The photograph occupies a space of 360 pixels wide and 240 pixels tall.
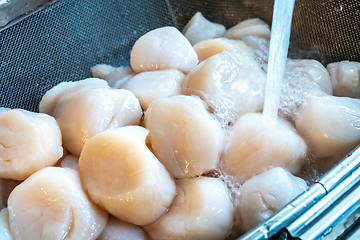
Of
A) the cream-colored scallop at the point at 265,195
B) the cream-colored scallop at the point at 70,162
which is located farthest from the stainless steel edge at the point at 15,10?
the cream-colored scallop at the point at 265,195

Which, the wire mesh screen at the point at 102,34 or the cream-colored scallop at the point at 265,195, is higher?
the wire mesh screen at the point at 102,34

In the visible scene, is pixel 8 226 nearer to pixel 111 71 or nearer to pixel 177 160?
pixel 177 160

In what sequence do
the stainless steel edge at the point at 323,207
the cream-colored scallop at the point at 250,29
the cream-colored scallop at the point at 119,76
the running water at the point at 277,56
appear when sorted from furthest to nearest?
the cream-colored scallop at the point at 250,29
the cream-colored scallop at the point at 119,76
the running water at the point at 277,56
the stainless steel edge at the point at 323,207

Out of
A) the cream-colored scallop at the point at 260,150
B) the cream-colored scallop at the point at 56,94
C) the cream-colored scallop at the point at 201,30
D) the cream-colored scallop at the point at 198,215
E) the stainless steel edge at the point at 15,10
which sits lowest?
the cream-colored scallop at the point at 198,215

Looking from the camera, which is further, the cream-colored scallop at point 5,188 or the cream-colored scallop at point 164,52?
the cream-colored scallop at point 164,52

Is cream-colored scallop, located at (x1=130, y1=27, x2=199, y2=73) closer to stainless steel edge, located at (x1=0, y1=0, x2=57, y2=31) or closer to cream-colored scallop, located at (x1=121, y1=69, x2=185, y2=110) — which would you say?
cream-colored scallop, located at (x1=121, y1=69, x2=185, y2=110)

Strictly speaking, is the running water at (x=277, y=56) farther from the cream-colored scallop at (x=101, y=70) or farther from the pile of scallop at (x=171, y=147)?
the cream-colored scallop at (x=101, y=70)
